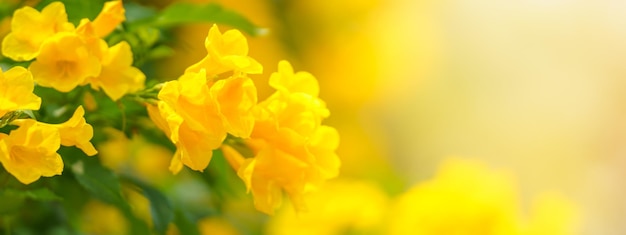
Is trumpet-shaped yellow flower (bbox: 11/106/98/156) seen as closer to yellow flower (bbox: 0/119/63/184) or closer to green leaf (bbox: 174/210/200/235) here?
yellow flower (bbox: 0/119/63/184)

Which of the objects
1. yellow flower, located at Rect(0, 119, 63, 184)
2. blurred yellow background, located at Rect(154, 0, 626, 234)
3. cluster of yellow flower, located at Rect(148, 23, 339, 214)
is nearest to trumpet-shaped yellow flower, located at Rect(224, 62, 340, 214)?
cluster of yellow flower, located at Rect(148, 23, 339, 214)

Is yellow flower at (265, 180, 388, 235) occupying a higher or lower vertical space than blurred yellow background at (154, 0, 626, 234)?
higher

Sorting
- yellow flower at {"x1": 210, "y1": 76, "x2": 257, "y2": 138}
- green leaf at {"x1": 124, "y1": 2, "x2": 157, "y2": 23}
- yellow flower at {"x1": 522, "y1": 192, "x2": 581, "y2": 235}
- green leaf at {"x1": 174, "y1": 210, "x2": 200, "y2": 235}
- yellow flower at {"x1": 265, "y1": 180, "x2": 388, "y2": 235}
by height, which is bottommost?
yellow flower at {"x1": 265, "y1": 180, "x2": 388, "y2": 235}

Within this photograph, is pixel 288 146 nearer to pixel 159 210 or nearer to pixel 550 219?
pixel 159 210

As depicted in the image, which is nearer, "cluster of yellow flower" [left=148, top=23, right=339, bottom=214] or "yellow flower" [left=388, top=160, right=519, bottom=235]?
"cluster of yellow flower" [left=148, top=23, right=339, bottom=214]

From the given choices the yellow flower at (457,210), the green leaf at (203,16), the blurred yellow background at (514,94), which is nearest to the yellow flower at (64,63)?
the green leaf at (203,16)

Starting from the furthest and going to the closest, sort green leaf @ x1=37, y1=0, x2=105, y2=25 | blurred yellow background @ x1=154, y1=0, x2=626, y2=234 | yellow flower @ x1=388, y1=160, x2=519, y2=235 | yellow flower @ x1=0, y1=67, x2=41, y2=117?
blurred yellow background @ x1=154, y1=0, x2=626, y2=234 < yellow flower @ x1=388, y1=160, x2=519, y2=235 < green leaf @ x1=37, y1=0, x2=105, y2=25 < yellow flower @ x1=0, y1=67, x2=41, y2=117

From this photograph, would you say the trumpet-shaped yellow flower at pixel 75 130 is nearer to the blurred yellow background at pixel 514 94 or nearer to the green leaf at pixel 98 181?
the green leaf at pixel 98 181
